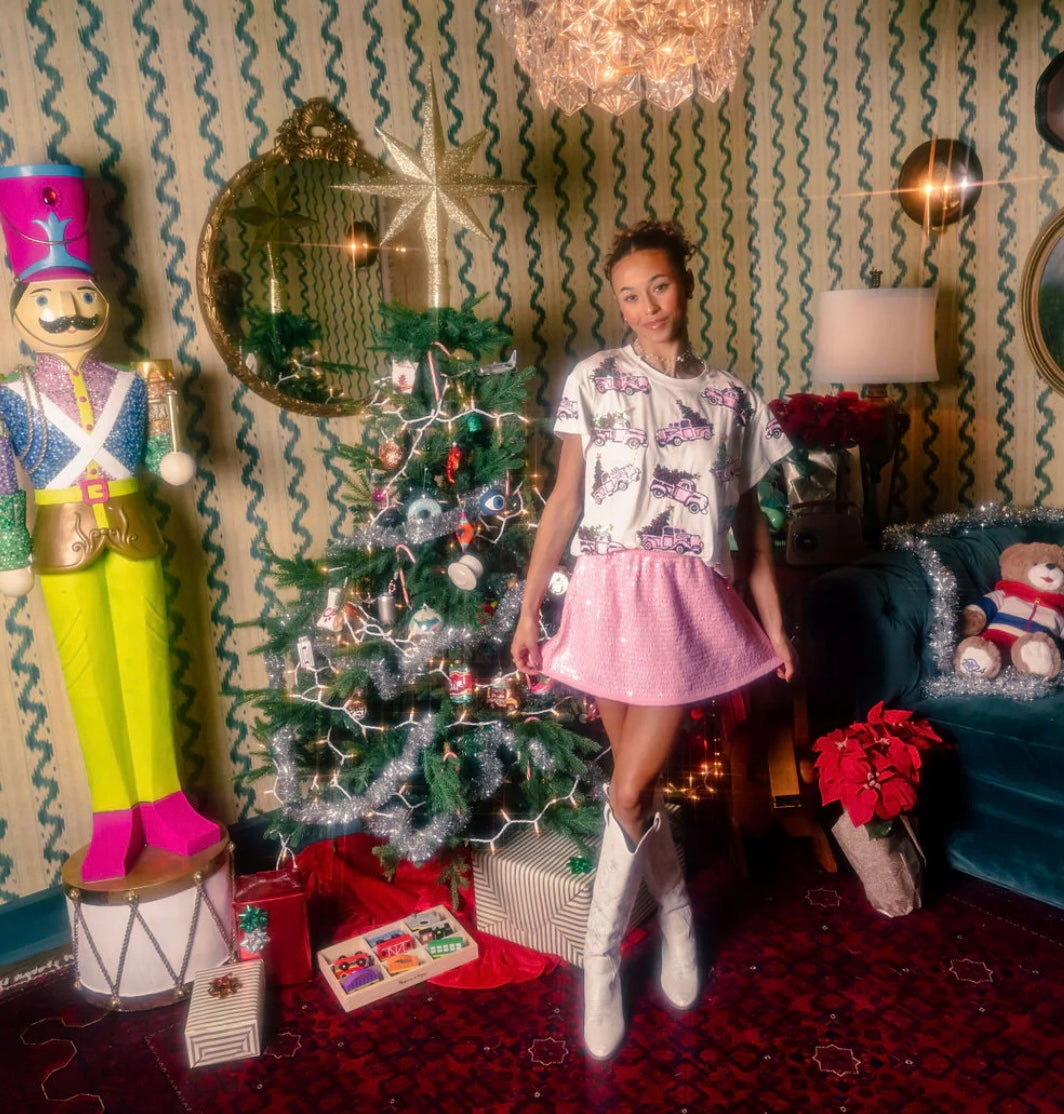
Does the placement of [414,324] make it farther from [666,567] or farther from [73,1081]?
[73,1081]

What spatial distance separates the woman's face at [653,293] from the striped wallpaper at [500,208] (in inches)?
49.1

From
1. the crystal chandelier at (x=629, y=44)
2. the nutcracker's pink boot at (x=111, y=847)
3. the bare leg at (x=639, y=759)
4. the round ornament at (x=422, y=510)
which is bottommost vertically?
the nutcracker's pink boot at (x=111, y=847)

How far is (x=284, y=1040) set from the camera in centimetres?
226

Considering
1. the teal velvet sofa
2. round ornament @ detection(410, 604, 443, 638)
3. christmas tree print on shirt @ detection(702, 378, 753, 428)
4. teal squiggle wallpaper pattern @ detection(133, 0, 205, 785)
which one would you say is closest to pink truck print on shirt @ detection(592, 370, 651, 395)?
christmas tree print on shirt @ detection(702, 378, 753, 428)

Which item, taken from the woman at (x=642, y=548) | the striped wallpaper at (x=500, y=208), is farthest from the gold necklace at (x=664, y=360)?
the striped wallpaper at (x=500, y=208)

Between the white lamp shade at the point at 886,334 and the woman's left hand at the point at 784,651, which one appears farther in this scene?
the white lamp shade at the point at 886,334

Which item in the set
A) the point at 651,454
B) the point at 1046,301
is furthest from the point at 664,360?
the point at 1046,301

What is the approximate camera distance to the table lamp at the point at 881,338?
325 cm

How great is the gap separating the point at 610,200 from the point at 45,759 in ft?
8.46

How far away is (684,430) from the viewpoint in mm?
2064

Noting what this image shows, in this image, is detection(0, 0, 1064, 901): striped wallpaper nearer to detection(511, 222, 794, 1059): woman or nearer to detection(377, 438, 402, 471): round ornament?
detection(377, 438, 402, 471): round ornament

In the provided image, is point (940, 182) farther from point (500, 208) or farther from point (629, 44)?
point (629, 44)

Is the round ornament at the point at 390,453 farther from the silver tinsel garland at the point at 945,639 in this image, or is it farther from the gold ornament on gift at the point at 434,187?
the silver tinsel garland at the point at 945,639

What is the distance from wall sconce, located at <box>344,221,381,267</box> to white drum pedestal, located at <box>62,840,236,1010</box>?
5.49 feet
